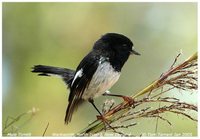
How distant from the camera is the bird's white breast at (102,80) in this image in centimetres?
185

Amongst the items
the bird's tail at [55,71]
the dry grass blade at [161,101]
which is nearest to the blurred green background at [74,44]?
the bird's tail at [55,71]

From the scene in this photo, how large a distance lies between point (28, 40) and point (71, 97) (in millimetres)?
588

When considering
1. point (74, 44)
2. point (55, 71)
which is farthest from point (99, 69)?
point (74, 44)

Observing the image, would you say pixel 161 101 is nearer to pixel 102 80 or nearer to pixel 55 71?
pixel 102 80

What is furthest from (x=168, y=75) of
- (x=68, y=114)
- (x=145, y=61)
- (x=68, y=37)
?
(x=68, y=37)

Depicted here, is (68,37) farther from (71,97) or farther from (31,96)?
(71,97)

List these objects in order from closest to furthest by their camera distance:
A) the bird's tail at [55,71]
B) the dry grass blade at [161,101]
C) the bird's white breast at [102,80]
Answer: the dry grass blade at [161,101]
the bird's white breast at [102,80]
the bird's tail at [55,71]

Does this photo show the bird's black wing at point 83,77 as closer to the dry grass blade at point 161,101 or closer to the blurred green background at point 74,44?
the blurred green background at point 74,44

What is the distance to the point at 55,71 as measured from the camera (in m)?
2.04

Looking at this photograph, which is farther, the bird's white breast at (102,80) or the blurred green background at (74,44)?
the blurred green background at (74,44)

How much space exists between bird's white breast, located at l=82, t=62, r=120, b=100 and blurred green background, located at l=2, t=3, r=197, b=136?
4.5 inches

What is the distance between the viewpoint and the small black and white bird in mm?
1853

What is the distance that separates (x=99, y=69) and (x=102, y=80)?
0.06 metres

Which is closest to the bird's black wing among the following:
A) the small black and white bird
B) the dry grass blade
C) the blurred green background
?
the small black and white bird
